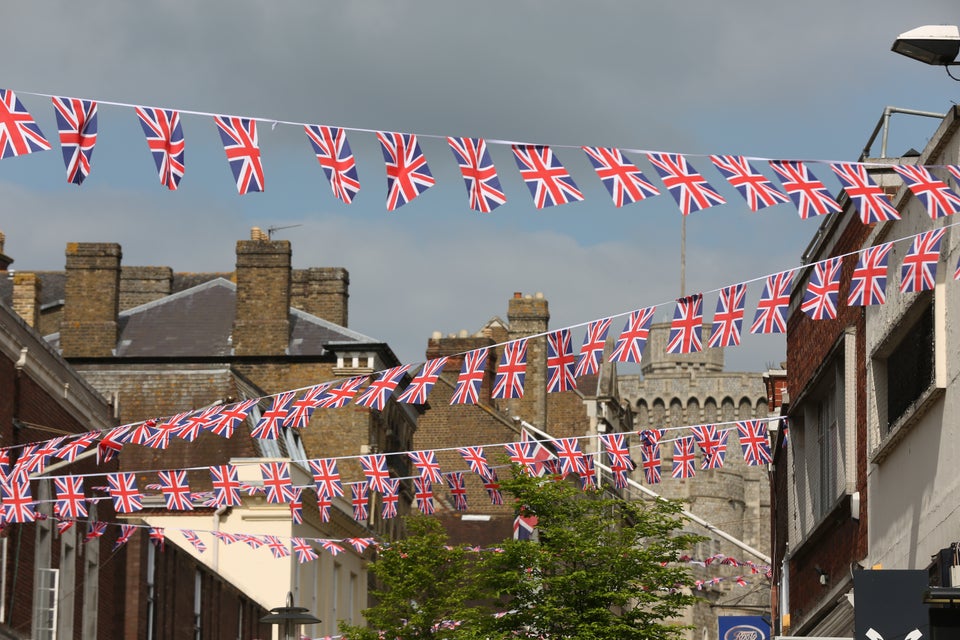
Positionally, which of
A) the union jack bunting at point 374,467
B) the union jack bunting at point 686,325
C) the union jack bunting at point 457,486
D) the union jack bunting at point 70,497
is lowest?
the union jack bunting at point 70,497

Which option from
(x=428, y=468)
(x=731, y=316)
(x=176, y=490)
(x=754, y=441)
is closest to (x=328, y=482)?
(x=428, y=468)

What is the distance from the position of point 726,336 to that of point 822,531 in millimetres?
3814

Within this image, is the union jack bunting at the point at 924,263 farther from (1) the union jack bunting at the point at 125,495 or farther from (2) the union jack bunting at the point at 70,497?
(1) the union jack bunting at the point at 125,495

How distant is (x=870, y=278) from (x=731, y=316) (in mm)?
1335

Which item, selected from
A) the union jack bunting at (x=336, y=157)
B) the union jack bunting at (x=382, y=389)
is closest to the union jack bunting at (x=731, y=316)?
the union jack bunting at (x=382, y=389)

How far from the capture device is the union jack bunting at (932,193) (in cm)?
1245

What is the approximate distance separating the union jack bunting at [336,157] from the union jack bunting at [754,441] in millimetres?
9244

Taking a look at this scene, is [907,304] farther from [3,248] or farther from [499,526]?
[499,526]

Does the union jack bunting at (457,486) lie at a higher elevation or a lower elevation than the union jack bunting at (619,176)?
lower

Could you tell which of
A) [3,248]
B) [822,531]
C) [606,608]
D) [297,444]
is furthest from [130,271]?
[822,531]

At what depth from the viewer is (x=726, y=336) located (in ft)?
50.2

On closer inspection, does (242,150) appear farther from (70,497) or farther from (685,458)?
(685,458)

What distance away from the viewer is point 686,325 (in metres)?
15.9

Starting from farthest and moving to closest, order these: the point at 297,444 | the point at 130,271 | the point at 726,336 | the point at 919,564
Result: 1. the point at 130,271
2. the point at 297,444
3. the point at 726,336
4. the point at 919,564
